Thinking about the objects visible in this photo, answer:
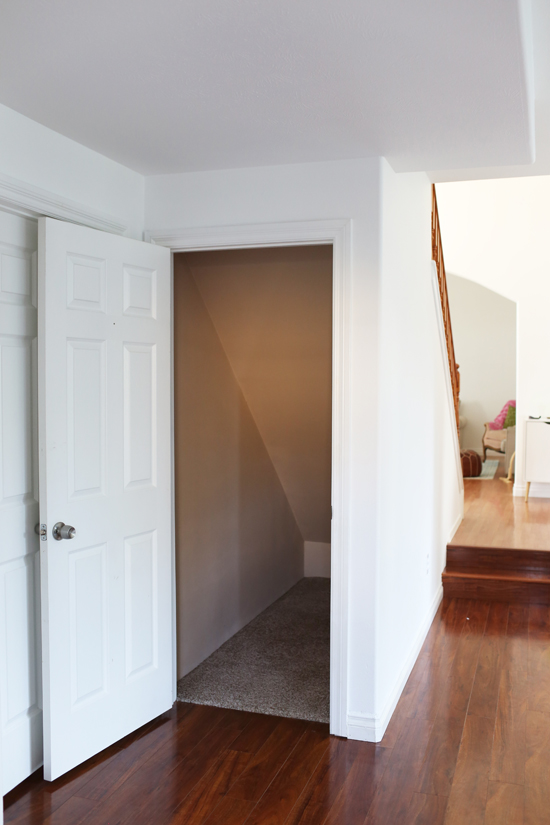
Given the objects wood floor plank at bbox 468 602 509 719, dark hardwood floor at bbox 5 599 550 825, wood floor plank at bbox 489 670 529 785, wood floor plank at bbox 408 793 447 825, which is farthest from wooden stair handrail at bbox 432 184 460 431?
wood floor plank at bbox 408 793 447 825

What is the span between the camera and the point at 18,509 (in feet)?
9.04

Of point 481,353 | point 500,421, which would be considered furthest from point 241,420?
point 481,353

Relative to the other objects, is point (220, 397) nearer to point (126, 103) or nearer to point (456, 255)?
point (126, 103)

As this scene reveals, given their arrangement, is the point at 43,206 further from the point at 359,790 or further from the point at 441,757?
the point at 441,757

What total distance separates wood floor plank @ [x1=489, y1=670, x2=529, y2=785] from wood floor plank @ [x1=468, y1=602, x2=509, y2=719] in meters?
0.04

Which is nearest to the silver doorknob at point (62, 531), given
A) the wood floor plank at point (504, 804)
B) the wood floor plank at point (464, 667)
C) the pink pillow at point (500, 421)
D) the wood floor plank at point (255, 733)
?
the wood floor plank at point (255, 733)

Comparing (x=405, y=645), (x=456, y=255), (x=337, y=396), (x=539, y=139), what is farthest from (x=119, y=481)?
(x=456, y=255)

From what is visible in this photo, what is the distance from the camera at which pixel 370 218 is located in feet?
9.96

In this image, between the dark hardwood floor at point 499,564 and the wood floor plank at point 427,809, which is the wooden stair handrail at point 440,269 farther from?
the wood floor plank at point 427,809

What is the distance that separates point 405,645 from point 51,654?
6.24 feet

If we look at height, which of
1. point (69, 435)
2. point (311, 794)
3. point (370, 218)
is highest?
point (370, 218)

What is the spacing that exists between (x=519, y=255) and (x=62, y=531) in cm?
708

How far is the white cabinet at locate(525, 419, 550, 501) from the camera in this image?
758cm

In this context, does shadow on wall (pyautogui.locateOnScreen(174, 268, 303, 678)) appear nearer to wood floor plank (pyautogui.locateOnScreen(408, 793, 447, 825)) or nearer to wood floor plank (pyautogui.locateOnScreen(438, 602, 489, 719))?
wood floor plank (pyautogui.locateOnScreen(438, 602, 489, 719))
